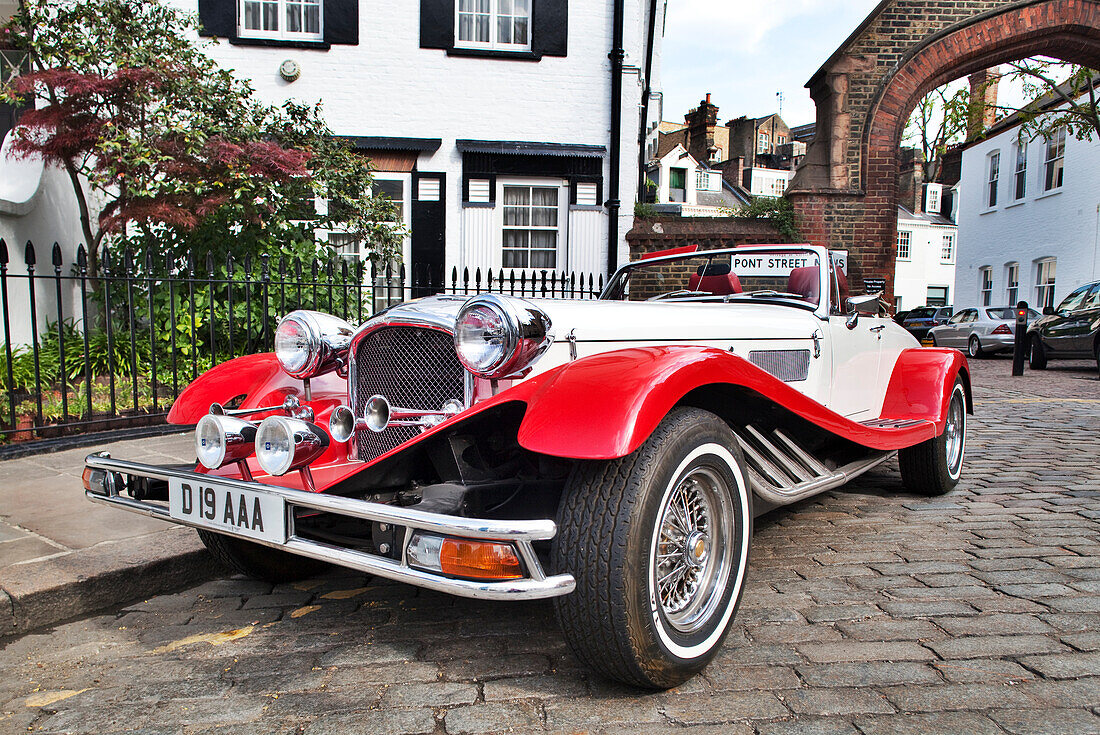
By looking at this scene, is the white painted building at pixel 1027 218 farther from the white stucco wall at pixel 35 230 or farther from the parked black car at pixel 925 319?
the white stucco wall at pixel 35 230

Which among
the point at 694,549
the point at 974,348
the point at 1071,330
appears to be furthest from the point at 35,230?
the point at 974,348

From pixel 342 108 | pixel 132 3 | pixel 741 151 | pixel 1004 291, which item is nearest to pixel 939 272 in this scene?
pixel 741 151

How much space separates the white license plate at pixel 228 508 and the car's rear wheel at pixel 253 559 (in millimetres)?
631

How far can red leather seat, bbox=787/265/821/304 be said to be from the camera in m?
3.88

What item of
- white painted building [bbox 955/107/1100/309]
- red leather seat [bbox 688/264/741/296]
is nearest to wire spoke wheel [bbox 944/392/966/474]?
red leather seat [bbox 688/264/741/296]

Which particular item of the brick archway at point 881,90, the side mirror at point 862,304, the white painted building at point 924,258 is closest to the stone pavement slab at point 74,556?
the side mirror at point 862,304

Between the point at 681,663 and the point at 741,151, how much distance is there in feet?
155

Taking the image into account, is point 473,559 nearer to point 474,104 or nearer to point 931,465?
point 931,465

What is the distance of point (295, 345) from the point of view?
2.94 m

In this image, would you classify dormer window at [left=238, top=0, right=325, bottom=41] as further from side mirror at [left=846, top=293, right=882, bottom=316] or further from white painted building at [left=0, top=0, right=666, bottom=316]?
side mirror at [left=846, top=293, right=882, bottom=316]

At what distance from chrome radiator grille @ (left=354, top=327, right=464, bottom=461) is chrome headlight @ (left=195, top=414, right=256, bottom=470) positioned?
55 cm

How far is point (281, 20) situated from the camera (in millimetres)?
10562

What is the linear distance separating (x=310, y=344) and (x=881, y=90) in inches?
481

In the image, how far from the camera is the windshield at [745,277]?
12.7 ft
